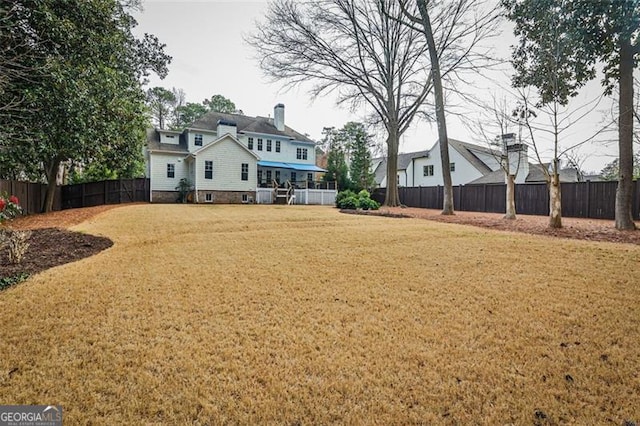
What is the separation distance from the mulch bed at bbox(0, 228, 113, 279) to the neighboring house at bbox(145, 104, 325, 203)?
1318 centimetres

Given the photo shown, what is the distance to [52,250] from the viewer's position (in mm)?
6359

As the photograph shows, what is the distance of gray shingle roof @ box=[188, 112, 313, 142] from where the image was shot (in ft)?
81.5

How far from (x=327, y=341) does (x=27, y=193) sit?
19235 mm

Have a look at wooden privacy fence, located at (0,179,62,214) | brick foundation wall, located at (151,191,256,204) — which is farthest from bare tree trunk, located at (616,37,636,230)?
wooden privacy fence, located at (0,179,62,214)

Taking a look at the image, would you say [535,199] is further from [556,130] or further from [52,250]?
[52,250]

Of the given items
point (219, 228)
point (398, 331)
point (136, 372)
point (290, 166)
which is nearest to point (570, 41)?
point (398, 331)

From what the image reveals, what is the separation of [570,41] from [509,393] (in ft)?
36.4

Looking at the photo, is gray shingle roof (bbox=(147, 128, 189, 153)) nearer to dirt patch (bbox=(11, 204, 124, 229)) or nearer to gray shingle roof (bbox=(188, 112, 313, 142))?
gray shingle roof (bbox=(188, 112, 313, 142))

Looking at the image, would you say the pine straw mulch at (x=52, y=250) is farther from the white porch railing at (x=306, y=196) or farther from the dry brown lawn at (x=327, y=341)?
the white porch railing at (x=306, y=196)

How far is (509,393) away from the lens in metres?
2.28

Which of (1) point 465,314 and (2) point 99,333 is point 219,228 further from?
(1) point 465,314

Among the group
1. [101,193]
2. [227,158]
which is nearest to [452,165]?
[227,158]

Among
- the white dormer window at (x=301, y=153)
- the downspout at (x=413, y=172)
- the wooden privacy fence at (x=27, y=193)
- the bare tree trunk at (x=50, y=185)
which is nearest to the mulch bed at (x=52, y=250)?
the wooden privacy fence at (x=27, y=193)

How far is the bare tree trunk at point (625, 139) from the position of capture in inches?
347
